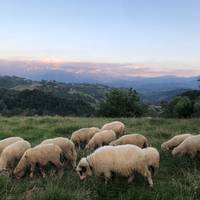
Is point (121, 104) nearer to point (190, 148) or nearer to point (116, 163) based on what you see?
point (190, 148)

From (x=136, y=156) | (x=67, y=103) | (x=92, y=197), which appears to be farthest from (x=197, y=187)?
(x=67, y=103)

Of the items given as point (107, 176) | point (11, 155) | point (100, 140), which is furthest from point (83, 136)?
point (107, 176)

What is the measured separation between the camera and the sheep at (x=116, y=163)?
957 centimetres

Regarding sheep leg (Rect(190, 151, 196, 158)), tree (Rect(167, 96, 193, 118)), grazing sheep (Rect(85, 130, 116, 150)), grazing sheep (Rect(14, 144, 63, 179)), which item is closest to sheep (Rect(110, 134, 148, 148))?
grazing sheep (Rect(85, 130, 116, 150))

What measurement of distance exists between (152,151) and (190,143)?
2.96 meters

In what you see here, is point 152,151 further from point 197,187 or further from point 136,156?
point 197,187

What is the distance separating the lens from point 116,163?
974 centimetres

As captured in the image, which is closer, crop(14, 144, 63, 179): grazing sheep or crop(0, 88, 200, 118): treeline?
crop(14, 144, 63, 179): grazing sheep

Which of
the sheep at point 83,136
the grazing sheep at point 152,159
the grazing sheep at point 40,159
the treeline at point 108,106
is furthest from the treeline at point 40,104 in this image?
the grazing sheep at point 152,159

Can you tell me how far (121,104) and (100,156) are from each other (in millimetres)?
38555

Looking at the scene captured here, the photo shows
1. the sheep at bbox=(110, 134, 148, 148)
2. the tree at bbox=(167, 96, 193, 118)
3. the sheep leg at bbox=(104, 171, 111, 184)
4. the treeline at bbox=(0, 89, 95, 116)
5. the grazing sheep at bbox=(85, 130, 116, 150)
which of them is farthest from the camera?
the treeline at bbox=(0, 89, 95, 116)

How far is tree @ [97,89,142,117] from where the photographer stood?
48147 mm

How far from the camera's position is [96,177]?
402 inches

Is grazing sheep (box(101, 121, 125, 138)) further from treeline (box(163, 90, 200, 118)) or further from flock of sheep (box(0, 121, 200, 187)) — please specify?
treeline (box(163, 90, 200, 118))
